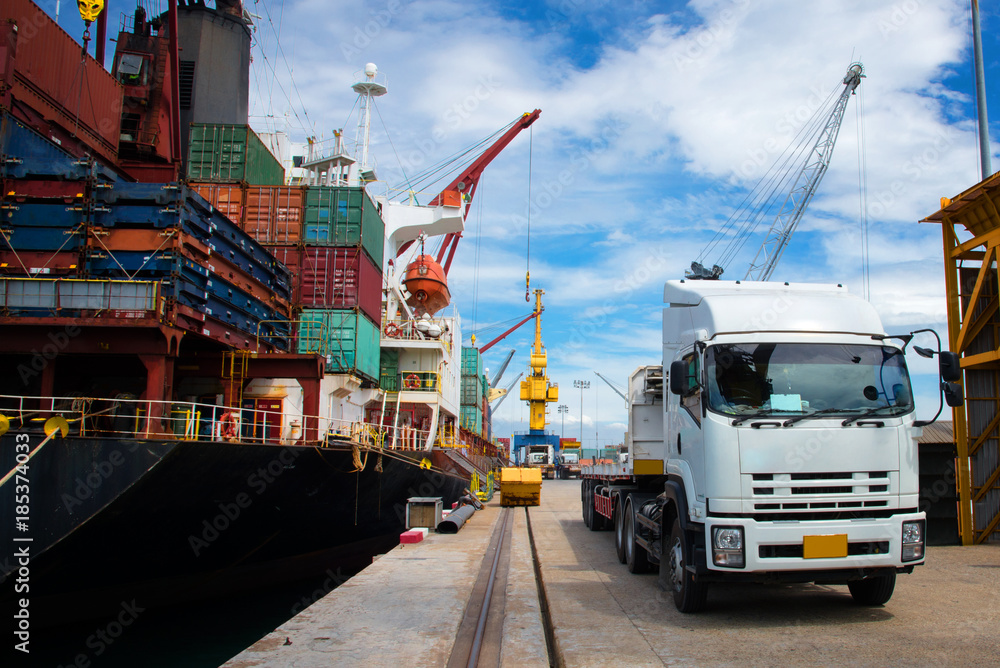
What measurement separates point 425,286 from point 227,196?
765 cm

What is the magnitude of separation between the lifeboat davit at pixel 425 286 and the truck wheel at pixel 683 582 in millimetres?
19842

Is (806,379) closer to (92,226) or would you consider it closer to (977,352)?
(977,352)

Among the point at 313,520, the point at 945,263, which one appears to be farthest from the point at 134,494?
the point at 945,263

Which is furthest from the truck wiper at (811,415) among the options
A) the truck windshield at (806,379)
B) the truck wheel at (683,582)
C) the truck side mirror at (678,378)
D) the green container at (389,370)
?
the green container at (389,370)

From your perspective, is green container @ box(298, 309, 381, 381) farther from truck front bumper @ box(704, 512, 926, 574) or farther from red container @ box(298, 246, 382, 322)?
truck front bumper @ box(704, 512, 926, 574)

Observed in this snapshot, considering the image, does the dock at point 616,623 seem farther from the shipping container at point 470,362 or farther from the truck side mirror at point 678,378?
the shipping container at point 470,362

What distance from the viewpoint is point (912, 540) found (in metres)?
6.46

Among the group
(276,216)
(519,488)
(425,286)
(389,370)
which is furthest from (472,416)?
(276,216)

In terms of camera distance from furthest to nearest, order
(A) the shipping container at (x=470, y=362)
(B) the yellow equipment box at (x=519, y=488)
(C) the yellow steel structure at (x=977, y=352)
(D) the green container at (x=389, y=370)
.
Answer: (A) the shipping container at (x=470, y=362)
(D) the green container at (x=389, y=370)
(B) the yellow equipment box at (x=519, y=488)
(C) the yellow steel structure at (x=977, y=352)

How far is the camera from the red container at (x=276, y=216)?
2138 centimetres

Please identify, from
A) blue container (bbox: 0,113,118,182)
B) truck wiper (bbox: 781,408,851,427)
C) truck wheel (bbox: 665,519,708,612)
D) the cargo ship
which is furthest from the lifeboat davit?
truck wiper (bbox: 781,408,851,427)

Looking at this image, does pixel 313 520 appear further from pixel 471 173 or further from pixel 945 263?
pixel 471 173

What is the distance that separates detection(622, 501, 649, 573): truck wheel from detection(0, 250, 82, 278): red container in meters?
10.4

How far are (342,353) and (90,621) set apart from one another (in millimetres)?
9590
